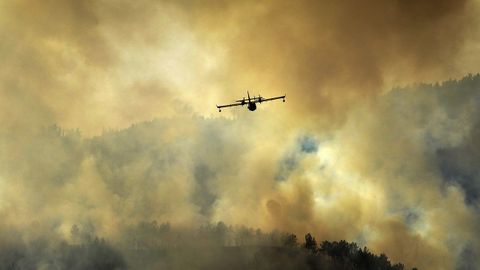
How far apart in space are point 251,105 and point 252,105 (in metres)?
0.35

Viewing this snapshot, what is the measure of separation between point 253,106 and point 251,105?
2.82 ft

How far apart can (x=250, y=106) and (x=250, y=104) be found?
992 mm

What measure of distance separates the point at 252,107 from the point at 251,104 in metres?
1.18

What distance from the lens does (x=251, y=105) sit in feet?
561

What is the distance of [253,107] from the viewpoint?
563 ft

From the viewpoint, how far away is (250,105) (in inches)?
6747

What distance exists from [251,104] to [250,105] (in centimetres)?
60

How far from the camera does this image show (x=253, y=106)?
172m

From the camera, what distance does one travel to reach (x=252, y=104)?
561 ft

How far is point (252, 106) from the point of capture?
171250 mm

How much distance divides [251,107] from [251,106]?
38 cm

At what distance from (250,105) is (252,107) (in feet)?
3.24

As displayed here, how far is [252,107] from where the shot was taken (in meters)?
172

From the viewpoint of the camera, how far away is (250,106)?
172 m
